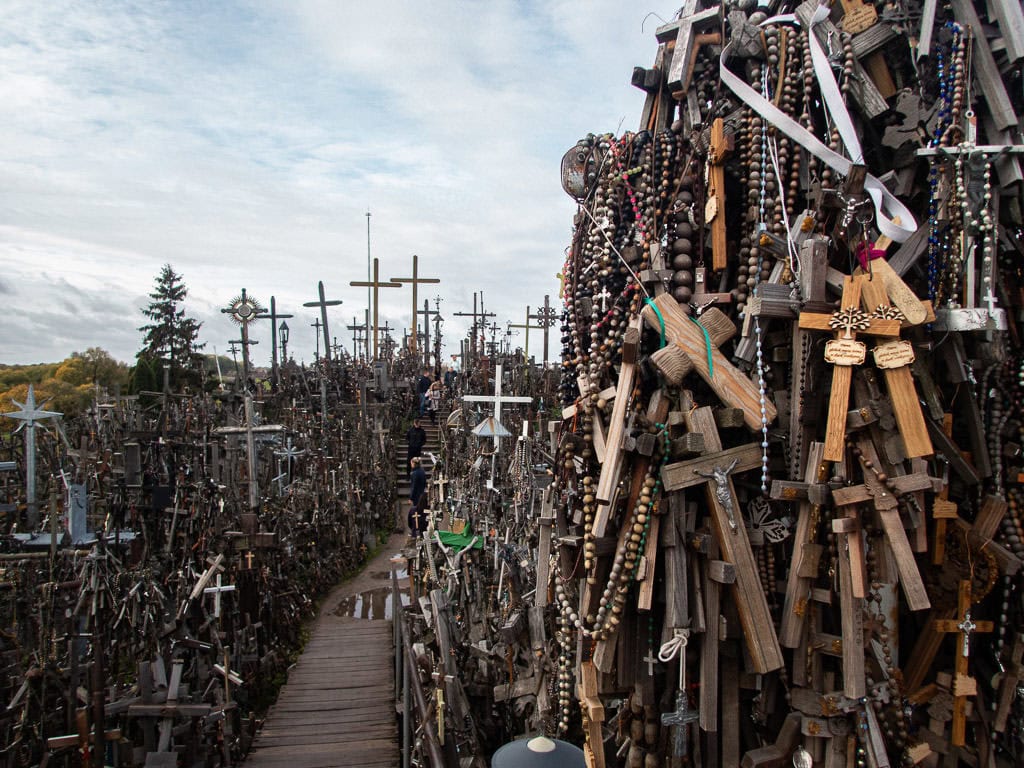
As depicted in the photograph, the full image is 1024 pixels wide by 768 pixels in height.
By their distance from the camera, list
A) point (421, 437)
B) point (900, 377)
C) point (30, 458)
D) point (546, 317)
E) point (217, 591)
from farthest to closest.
Answer: point (546, 317) < point (421, 437) < point (30, 458) < point (217, 591) < point (900, 377)

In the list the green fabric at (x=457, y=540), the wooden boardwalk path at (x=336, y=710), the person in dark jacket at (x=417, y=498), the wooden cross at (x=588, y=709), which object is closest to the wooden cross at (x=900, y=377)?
the wooden cross at (x=588, y=709)

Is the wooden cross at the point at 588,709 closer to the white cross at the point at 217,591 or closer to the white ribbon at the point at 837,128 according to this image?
the white ribbon at the point at 837,128

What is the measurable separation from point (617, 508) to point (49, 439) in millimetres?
12066

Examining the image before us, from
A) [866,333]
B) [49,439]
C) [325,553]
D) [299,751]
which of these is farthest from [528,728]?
[49,439]

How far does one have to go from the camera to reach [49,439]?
1268cm

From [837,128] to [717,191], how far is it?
68 centimetres

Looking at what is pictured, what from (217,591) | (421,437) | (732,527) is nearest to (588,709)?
(732,527)

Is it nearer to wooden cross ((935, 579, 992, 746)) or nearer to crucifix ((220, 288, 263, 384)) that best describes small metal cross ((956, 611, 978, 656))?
wooden cross ((935, 579, 992, 746))

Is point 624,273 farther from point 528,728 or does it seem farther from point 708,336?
point 528,728

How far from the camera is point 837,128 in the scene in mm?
3955

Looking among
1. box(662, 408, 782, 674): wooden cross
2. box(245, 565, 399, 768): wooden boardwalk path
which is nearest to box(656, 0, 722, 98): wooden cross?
box(662, 408, 782, 674): wooden cross

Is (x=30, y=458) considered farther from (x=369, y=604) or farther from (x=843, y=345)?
(x=843, y=345)

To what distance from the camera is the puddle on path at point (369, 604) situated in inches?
507

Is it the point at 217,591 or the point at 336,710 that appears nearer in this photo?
the point at 217,591
